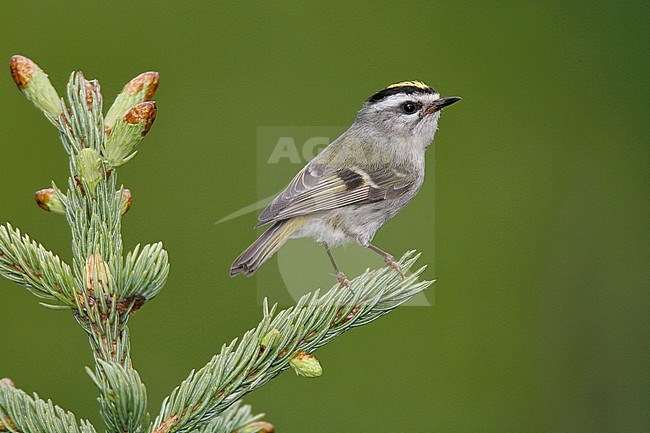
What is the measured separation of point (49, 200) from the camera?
155cm

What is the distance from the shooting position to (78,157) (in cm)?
146

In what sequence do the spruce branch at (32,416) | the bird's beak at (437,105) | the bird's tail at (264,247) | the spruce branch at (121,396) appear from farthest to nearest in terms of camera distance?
the bird's beak at (437,105) → the bird's tail at (264,247) → the spruce branch at (32,416) → the spruce branch at (121,396)

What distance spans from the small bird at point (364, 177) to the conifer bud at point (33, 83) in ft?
2.49

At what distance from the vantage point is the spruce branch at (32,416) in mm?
1394

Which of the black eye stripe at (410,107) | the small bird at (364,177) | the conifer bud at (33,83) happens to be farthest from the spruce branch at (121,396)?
the black eye stripe at (410,107)

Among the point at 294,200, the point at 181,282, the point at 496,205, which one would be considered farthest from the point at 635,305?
the point at 294,200

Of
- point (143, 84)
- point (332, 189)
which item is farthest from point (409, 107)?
point (143, 84)

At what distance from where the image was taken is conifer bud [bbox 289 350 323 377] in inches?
59.7

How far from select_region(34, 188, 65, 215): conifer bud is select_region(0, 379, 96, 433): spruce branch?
337 mm

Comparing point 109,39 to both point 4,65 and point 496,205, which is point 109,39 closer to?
point 4,65

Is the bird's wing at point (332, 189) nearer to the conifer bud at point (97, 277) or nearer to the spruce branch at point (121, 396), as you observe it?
the conifer bud at point (97, 277)

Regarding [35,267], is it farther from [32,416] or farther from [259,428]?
[259,428]

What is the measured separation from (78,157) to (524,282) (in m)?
2.94

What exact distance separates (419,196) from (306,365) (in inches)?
83.4
